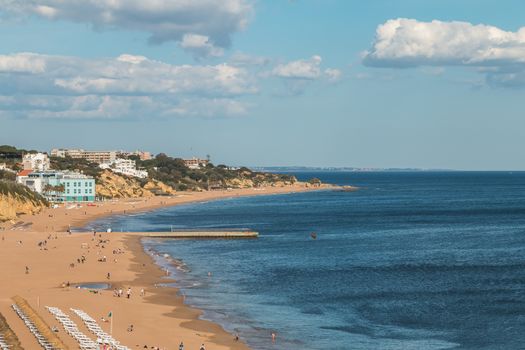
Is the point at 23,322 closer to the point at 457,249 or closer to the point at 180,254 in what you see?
the point at 180,254

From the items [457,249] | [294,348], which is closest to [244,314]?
[294,348]

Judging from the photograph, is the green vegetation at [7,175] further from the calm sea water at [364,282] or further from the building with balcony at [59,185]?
the calm sea water at [364,282]

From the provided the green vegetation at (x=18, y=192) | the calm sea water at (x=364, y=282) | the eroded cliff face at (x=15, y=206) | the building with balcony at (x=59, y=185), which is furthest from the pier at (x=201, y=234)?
the building with balcony at (x=59, y=185)

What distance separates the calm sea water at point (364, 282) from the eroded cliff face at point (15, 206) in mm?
16431

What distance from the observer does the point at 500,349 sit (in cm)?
4488

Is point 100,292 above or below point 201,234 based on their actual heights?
below

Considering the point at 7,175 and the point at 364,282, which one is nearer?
the point at 364,282

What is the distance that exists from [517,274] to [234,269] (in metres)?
28.7

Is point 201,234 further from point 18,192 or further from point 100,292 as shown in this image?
point 18,192

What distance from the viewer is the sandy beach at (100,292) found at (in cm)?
4594

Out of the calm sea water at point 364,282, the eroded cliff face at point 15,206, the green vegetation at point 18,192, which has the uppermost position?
the green vegetation at point 18,192

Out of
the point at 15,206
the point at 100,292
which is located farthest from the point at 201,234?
the point at 100,292

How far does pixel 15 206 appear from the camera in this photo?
459ft

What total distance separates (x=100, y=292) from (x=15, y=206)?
85.3 metres
